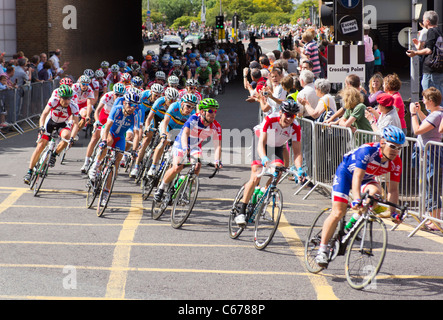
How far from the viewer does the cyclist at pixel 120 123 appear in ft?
41.0

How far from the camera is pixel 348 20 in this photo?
14.7m

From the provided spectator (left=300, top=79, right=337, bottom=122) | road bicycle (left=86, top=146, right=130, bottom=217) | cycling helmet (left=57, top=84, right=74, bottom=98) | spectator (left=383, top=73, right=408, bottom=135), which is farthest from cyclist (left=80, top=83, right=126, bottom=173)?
spectator (left=383, top=73, right=408, bottom=135)

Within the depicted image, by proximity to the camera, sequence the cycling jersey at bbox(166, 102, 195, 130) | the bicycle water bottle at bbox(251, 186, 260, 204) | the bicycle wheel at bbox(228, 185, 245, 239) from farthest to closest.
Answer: the cycling jersey at bbox(166, 102, 195, 130) → the bicycle wheel at bbox(228, 185, 245, 239) → the bicycle water bottle at bbox(251, 186, 260, 204)

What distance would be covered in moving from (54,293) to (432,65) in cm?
875

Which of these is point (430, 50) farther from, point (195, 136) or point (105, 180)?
point (105, 180)

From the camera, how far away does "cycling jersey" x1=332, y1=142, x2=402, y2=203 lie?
7.87 meters

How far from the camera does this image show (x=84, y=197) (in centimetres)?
1335

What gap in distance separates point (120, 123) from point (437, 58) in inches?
227

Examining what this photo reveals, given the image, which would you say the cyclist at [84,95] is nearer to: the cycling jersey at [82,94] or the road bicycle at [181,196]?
the cycling jersey at [82,94]

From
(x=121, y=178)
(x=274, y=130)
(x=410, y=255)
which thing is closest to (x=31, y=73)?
(x=121, y=178)

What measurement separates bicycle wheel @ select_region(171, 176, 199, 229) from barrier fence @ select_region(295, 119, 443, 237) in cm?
268

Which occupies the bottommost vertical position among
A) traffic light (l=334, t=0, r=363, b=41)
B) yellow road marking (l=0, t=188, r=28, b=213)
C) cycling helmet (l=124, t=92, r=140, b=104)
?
yellow road marking (l=0, t=188, r=28, b=213)

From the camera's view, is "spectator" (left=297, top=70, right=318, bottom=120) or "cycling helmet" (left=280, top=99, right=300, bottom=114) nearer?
"cycling helmet" (left=280, top=99, right=300, bottom=114)

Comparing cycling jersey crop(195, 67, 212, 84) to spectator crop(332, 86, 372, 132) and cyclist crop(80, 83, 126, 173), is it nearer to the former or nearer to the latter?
cyclist crop(80, 83, 126, 173)
